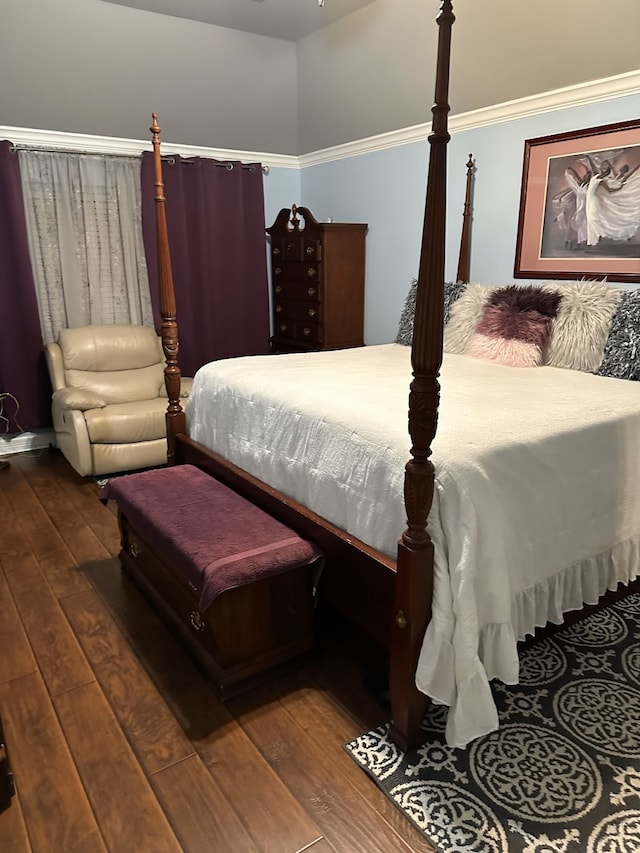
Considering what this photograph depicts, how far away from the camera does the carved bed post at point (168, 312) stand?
9.11ft

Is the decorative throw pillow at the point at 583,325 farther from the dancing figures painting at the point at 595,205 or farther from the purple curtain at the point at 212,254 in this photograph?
the purple curtain at the point at 212,254

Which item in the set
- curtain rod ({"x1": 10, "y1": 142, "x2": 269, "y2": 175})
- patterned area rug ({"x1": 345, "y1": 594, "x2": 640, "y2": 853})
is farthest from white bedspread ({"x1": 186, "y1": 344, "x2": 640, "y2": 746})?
curtain rod ({"x1": 10, "y1": 142, "x2": 269, "y2": 175})

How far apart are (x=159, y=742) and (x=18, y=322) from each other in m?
3.33

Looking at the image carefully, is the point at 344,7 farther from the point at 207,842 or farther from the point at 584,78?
the point at 207,842

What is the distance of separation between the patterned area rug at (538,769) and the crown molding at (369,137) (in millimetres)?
2673

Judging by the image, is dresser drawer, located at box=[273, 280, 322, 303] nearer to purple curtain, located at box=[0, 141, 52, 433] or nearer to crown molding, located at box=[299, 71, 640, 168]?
crown molding, located at box=[299, 71, 640, 168]

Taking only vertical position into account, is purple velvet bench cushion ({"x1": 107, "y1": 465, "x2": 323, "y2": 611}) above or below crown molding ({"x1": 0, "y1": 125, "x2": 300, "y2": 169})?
below

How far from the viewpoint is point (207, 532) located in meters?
2.04

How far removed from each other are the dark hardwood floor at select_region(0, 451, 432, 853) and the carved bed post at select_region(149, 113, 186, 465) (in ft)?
2.85

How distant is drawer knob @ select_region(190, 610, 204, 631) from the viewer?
1988 millimetres

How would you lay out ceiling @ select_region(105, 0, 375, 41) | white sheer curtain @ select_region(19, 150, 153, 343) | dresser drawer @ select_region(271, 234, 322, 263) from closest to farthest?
ceiling @ select_region(105, 0, 375, 41) < white sheer curtain @ select_region(19, 150, 153, 343) < dresser drawer @ select_region(271, 234, 322, 263)

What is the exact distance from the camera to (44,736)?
1761 millimetres

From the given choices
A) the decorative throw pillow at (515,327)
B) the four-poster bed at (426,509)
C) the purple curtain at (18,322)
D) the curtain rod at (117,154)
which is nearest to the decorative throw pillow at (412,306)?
the decorative throw pillow at (515,327)

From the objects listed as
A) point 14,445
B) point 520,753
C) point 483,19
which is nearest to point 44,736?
point 520,753
